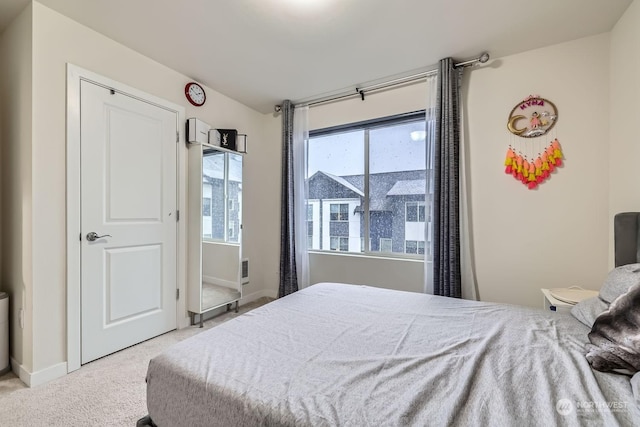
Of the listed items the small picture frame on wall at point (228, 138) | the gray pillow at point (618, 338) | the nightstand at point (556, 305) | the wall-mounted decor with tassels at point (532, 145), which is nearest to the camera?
the gray pillow at point (618, 338)

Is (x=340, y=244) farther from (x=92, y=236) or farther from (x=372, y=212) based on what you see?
(x=92, y=236)

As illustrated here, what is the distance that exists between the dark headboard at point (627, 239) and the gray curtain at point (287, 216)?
8.90 ft

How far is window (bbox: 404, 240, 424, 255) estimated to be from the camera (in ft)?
9.30

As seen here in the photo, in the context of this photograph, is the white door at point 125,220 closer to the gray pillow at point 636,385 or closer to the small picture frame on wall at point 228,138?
the small picture frame on wall at point 228,138

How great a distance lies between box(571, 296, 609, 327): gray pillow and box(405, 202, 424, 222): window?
5.00 feet

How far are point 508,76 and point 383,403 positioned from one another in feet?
9.04

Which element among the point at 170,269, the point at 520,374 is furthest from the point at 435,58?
the point at 170,269

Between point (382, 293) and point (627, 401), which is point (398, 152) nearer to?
point (382, 293)

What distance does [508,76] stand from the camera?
237 centimetres

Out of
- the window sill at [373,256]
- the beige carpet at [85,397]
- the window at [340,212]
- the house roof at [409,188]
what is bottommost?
the beige carpet at [85,397]

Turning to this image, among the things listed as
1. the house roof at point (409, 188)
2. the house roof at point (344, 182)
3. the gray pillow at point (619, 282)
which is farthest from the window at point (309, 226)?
the gray pillow at point (619, 282)

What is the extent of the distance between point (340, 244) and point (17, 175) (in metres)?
2.82

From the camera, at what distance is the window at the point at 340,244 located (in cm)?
329

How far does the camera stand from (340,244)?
3.34 meters
